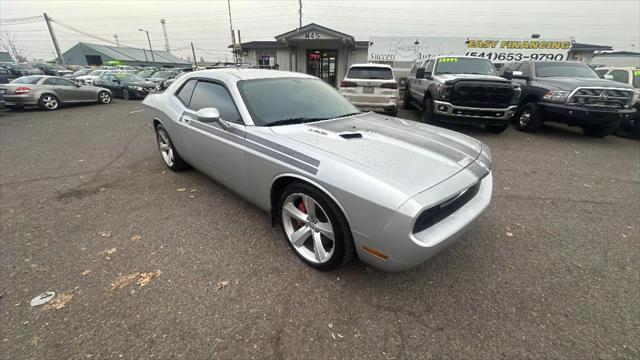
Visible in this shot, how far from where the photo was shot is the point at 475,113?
617cm

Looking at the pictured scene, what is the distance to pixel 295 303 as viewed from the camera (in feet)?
6.43

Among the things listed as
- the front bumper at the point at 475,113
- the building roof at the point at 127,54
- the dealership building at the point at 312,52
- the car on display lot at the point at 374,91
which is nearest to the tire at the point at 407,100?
the car on display lot at the point at 374,91

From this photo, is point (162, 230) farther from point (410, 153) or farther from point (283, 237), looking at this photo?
point (410, 153)

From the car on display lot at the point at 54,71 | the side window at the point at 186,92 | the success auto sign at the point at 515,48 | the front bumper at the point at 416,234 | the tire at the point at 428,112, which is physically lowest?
the car on display lot at the point at 54,71

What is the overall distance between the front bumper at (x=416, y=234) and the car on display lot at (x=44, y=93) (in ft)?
46.5

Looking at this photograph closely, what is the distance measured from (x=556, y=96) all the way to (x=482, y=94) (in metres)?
1.79

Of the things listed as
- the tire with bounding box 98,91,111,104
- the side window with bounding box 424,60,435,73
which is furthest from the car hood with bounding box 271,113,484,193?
the tire with bounding box 98,91,111,104

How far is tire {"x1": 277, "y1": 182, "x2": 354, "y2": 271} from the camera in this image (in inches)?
76.3

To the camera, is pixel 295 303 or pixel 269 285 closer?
pixel 295 303

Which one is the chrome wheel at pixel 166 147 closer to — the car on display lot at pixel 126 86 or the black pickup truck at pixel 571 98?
the black pickup truck at pixel 571 98

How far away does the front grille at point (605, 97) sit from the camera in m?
5.74

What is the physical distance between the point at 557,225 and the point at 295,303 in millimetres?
2986

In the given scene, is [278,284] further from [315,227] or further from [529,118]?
[529,118]

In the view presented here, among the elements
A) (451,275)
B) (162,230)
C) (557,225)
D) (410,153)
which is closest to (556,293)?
(451,275)
